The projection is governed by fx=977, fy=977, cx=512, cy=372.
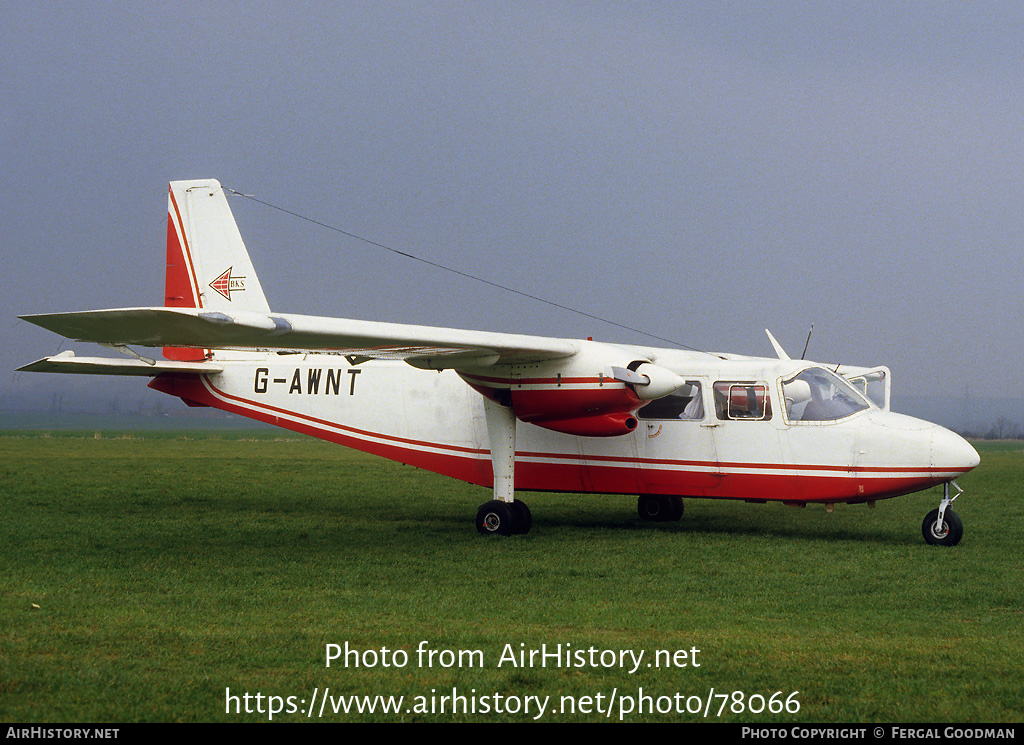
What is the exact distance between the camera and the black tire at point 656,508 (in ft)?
52.6

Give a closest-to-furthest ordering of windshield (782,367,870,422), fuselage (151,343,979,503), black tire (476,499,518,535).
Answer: fuselage (151,343,979,503), windshield (782,367,870,422), black tire (476,499,518,535)

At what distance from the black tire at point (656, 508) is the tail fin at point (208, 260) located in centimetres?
762

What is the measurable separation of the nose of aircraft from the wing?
4.93 meters

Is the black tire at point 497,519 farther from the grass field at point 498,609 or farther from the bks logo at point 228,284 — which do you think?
the bks logo at point 228,284

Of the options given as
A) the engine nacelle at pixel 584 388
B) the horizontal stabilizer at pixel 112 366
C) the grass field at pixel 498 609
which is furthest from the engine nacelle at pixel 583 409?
the horizontal stabilizer at pixel 112 366

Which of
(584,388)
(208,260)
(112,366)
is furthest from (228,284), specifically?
(584,388)

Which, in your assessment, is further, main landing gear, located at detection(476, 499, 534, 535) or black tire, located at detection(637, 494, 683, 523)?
black tire, located at detection(637, 494, 683, 523)

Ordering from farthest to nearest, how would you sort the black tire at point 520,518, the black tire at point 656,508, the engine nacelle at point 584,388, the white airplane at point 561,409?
the black tire at point 656,508 → the black tire at point 520,518 → the engine nacelle at point 584,388 → the white airplane at point 561,409

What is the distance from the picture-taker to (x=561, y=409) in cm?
1387

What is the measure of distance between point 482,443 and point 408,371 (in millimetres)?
1807

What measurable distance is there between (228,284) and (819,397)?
10.5m

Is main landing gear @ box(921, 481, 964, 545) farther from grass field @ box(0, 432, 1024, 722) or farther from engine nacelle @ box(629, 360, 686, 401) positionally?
engine nacelle @ box(629, 360, 686, 401)

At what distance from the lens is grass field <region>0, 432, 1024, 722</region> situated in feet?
19.1

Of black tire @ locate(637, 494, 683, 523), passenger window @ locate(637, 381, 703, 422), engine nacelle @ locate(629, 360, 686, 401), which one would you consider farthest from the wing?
black tire @ locate(637, 494, 683, 523)
